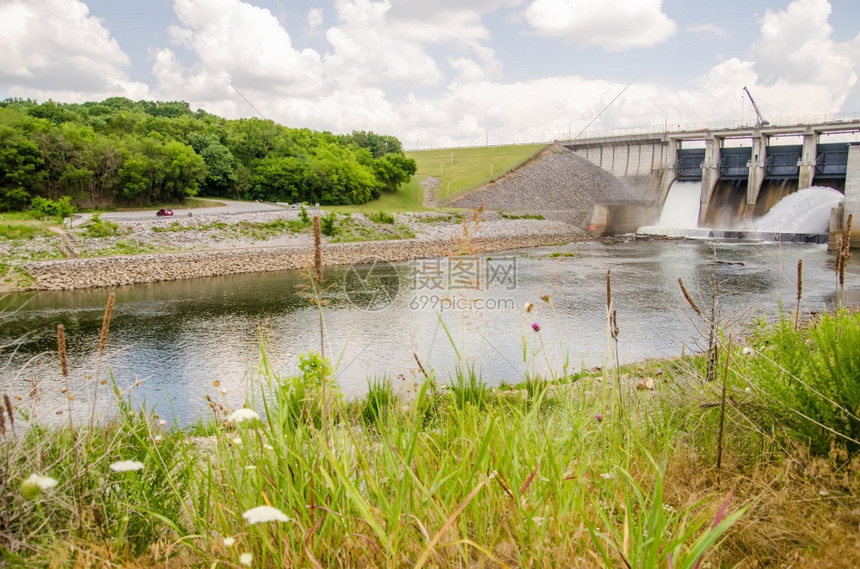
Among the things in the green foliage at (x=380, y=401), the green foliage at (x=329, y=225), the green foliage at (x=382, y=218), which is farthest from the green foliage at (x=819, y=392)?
the green foliage at (x=382, y=218)

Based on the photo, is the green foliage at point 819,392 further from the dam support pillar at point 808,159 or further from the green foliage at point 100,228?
the dam support pillar at point 808,159

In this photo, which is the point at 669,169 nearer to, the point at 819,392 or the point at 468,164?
the point at 468,164

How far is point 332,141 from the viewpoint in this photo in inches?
2692

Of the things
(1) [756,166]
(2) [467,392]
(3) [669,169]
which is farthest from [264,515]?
(3) [669,169]

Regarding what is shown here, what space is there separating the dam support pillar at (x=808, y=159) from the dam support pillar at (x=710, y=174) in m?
5.88

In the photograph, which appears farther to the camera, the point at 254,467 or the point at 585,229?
the point at 585,229

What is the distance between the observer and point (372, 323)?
15.7 meters

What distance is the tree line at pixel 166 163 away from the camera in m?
35.6

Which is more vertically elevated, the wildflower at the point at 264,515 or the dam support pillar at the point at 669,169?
the dam support pillar at the point at 669,169

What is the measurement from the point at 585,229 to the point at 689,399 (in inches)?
1781

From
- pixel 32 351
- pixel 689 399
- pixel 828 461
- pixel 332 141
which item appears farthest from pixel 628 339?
pixel 332 141

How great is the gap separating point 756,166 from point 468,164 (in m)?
32.2

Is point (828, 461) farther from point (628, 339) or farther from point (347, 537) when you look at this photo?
point (628, 339)

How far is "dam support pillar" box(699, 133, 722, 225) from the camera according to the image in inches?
1810
